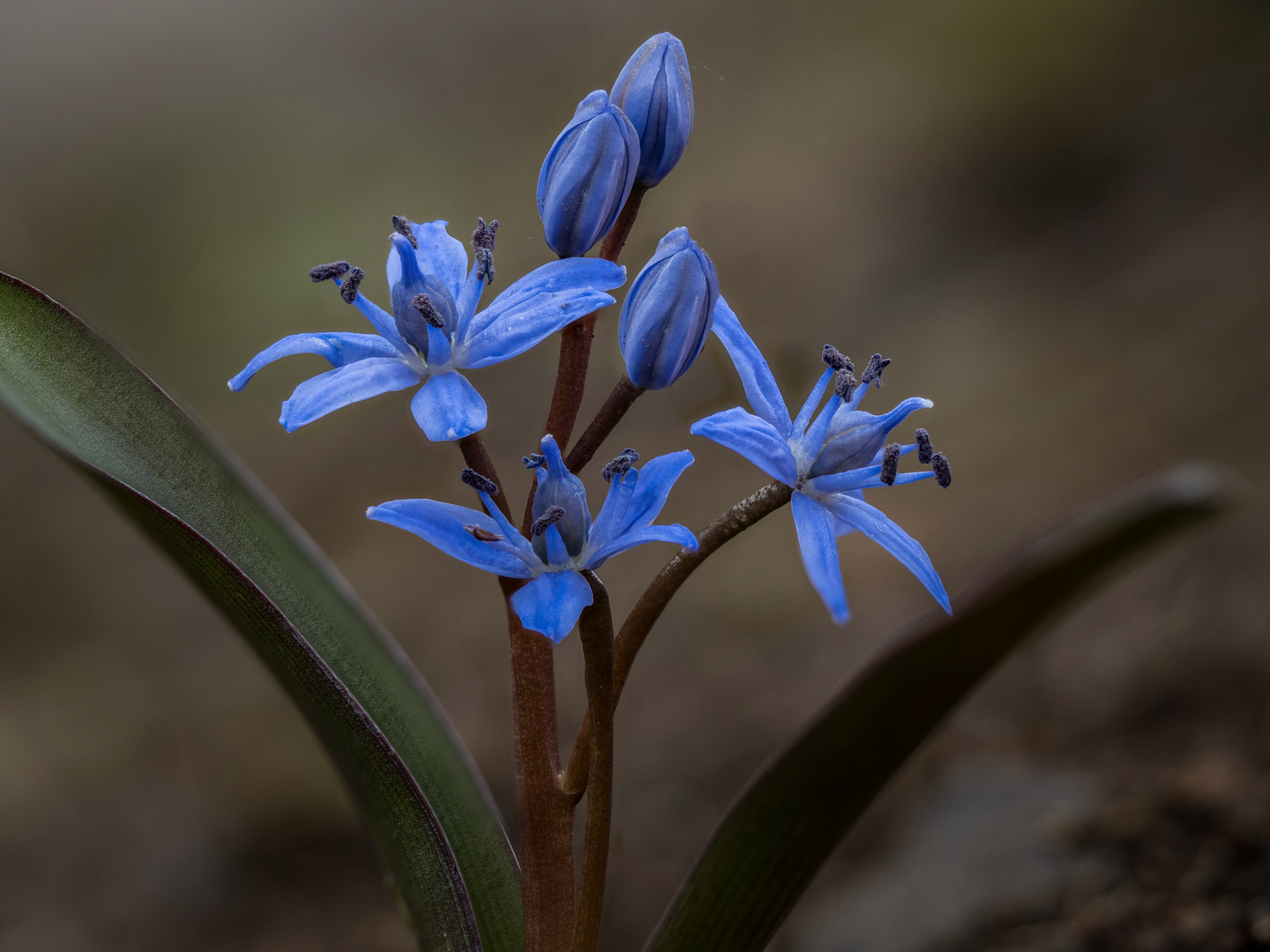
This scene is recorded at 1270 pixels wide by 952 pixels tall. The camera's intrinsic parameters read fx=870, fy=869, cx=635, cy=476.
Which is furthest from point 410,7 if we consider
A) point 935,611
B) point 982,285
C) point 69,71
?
point 935,611

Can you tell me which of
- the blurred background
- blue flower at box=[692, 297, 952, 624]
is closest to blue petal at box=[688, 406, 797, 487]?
blue flower at box=[692, 297, 952, 624]

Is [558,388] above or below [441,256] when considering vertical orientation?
below

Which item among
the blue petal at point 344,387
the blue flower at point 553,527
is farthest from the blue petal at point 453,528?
the blue petal at point 344,387

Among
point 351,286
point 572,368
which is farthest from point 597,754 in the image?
point 351,286

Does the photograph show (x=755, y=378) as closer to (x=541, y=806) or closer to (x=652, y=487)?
(x=652, y=487)

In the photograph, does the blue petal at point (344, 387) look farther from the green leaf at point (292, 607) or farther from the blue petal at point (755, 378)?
the blue petal at point (755, 378)

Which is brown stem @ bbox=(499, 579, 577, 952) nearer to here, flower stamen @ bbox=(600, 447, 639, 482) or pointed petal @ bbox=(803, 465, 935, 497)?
flower stamen @ bbox=(600, 447, 639, 482)
